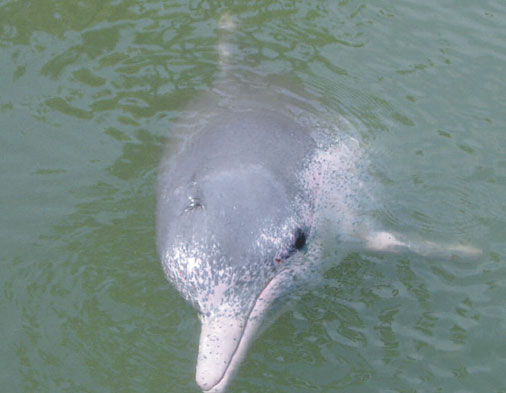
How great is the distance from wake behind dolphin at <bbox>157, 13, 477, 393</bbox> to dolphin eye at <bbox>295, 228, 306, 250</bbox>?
1cm

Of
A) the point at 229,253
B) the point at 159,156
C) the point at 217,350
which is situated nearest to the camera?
the point at 217,350

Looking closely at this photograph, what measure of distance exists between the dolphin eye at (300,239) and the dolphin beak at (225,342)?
1.30 feet

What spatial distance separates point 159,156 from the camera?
30.0 ft

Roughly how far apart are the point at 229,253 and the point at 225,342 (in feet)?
2.71

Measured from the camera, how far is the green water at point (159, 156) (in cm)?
714

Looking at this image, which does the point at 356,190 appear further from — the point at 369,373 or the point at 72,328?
the point at 72,328

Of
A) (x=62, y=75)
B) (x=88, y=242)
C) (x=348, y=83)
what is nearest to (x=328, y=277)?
(x=88, y=242)

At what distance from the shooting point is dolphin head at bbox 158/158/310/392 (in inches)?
253

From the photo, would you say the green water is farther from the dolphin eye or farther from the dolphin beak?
the dolphin eye

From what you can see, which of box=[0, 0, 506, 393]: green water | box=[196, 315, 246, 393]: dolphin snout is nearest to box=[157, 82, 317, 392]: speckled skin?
box=[196, 315, 246, 393]: dolphin snout

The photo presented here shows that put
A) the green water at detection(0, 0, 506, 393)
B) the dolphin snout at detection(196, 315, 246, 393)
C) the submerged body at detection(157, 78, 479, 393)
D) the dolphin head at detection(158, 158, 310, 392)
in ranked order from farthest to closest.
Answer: the green water at detection(0, 0, 506, 393), the submerged body at detection(157, 78, 479, 393), the dolphin head at detection(158, 158, 310, 392), the dolphin snout at detection(196, 315, 246, 393)

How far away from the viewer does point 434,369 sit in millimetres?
7160

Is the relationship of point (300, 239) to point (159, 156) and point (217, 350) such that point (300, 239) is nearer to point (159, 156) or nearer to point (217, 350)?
point (217, 350)

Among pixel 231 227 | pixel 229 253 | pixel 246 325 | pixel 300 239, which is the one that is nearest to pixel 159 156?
pixel 300 239
